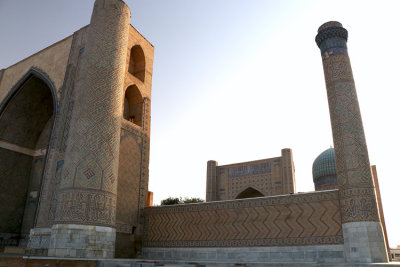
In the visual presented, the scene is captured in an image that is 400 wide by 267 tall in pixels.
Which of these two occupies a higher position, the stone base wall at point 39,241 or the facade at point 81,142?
the facade at point 81,142

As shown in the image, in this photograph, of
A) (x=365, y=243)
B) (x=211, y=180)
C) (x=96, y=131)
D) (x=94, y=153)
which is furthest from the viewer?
(x=211, y=180)

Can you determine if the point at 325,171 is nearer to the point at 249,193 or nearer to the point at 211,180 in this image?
the point at 249,193

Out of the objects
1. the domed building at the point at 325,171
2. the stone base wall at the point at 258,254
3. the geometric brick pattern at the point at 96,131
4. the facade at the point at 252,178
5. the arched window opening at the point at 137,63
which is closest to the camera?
the stone base wall at the point at 258,254

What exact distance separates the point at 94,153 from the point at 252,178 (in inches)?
369

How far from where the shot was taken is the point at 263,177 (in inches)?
592

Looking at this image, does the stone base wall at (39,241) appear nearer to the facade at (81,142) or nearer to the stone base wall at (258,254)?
the facade at (81,142)

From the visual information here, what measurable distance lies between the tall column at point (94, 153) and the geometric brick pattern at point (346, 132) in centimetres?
494

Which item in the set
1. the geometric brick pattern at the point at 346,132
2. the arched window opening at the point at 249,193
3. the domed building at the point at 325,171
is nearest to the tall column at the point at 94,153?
the geometric brick pattern at the point at 346,132

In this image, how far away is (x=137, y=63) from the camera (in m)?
11.3

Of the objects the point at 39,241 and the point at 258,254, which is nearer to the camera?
the point at 258,254

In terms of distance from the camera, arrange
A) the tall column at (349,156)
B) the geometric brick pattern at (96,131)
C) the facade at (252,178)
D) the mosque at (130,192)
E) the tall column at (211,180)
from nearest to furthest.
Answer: the tall column at (349,156), the mosque at (130,192), the geometric brick pattern at (96,131), the facade at (252,178), the tall column at (211,180)

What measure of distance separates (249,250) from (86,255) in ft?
11.3

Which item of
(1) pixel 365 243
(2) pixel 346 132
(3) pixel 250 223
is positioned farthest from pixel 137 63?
(1) pixel 365 243

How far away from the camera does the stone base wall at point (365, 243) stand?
19.6ft
